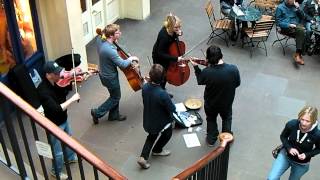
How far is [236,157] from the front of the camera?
6496 mm

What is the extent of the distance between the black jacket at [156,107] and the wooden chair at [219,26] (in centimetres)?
417

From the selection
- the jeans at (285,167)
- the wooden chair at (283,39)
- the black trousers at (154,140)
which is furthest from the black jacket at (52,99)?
the wooden chair at (283,39)

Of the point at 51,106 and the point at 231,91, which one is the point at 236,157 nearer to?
the point at 231,91

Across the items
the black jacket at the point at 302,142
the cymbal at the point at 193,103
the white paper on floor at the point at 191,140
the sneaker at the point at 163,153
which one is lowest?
the white paper on floor at the point at 191,140

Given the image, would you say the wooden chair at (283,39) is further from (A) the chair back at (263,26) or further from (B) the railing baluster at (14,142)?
(B) the railing baluster at (14,142)

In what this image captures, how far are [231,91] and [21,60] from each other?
11.2ft

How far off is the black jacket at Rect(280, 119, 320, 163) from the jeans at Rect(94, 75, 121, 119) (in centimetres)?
271

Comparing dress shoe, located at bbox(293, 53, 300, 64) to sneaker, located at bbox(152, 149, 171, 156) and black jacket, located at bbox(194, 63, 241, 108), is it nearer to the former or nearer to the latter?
black jacket, located at bbox(194, 63, 241, 108)

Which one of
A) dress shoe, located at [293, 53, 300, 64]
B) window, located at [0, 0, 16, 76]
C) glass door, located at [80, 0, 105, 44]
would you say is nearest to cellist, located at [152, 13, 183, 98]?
window, located at [0, 0, 16, 76]

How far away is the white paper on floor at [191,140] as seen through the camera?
22.1 feet

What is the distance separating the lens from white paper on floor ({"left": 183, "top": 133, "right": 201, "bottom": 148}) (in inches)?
266

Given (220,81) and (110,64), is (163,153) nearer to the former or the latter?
(220,81)

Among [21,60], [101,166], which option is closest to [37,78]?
[21,60]

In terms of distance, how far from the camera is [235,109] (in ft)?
24.7
